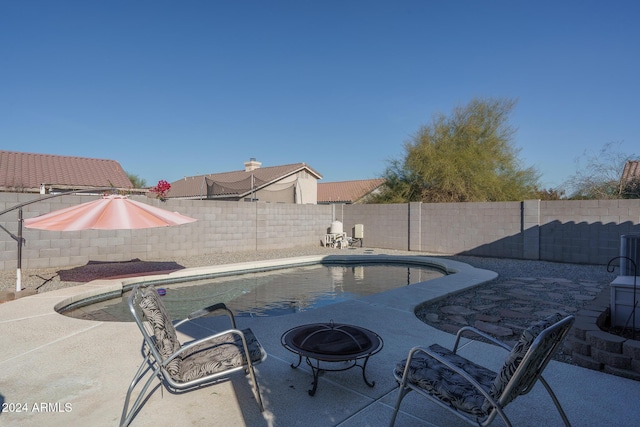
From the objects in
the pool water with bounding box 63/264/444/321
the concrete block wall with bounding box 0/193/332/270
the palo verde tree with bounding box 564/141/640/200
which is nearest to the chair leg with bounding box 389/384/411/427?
the pool water with bounding box 63/264/444/321

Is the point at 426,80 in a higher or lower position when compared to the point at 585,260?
higher

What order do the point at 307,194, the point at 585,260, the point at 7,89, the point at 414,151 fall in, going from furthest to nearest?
the point at 307,194 < the point at 414,151 < the point at 7,89 < the point at 585,260

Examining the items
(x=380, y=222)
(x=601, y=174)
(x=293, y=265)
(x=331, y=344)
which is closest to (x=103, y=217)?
(x=331, y=344)

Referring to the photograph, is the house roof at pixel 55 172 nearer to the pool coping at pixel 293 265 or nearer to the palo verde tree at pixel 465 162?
the pool coping at pixel 293 265

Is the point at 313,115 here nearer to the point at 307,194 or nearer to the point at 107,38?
the point at 307,194

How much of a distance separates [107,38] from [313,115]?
32.2ft

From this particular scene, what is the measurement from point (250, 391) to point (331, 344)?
727mm

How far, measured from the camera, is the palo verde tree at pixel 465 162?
1489 cm

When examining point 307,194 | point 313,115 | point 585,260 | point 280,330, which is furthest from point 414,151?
point 280,330

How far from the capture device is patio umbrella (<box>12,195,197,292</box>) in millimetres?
5785

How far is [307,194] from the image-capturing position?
24.5 meters

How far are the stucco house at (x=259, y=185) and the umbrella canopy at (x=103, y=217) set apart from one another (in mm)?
10523

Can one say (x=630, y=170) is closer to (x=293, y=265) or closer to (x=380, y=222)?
(x=380, y=222)

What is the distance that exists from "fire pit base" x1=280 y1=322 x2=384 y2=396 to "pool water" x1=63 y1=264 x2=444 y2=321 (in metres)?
2.57
